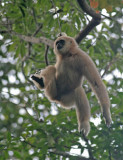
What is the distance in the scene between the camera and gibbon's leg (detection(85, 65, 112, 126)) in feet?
10.3

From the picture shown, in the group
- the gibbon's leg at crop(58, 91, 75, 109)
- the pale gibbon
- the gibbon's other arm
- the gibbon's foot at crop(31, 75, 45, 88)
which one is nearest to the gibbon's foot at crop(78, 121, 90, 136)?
the pale gibbon

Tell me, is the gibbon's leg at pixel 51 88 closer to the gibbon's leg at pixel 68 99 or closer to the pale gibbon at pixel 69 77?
the pale gibbon at pixel 69 77

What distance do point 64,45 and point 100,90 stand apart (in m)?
0.99

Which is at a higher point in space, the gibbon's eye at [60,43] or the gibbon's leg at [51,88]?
the gibbon's eye at [60,43]

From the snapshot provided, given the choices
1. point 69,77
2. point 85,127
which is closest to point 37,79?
point 69,77

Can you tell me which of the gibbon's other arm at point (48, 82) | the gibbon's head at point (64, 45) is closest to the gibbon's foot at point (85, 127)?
the gibbon's other arm at point (48, 82)

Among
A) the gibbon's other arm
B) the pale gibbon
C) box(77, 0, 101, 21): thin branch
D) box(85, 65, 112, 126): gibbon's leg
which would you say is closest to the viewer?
box(77, 0, 101, 21): thin branch

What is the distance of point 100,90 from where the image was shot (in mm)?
3307

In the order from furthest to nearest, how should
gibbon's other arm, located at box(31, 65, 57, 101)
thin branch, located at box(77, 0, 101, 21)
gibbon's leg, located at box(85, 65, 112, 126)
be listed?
gibbon's other arm, located at box(31, 65, 57, 101) → gibbon's leg, located at box(85, 65, 112, 126) → thin branch, located at box(77, 0, 101, 21)

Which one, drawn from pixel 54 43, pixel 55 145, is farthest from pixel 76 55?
pixel 55 145

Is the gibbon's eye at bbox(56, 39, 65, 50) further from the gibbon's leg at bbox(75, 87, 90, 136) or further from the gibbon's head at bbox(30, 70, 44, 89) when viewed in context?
the gibbon's leg at bbox(75, 87, 90, 136)

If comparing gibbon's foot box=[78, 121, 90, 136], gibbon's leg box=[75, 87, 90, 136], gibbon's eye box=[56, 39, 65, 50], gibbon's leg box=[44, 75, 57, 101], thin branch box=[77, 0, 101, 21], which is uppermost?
thin branch box=[77, 0, 101, 21]

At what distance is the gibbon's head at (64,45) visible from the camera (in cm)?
367

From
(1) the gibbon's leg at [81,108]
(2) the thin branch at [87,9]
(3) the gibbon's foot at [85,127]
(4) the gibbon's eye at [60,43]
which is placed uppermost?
(2) the thin branch at [87,9]
